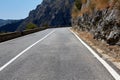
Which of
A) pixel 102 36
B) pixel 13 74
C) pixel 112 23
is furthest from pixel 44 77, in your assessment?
pixel 102 36

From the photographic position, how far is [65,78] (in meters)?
8.29

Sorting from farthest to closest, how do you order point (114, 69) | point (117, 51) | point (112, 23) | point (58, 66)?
point (112, 23) < point (117, 51) < point (58, 66) < point (114, 69)

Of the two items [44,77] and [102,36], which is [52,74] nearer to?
[44,77]

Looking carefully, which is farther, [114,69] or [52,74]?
[114,69]

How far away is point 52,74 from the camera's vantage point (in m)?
8.92

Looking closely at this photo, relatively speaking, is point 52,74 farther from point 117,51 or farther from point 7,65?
point 117,51

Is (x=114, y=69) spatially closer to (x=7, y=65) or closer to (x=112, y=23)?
(x=7, y=65)

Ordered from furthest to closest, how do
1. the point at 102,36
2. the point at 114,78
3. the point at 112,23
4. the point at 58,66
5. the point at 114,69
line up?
the point at 102,36 → the point at 112,23 → the point at 58,66 → the point at 114,69 → the point at 114,78

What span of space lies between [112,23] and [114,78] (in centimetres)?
979

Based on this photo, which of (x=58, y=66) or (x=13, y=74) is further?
(x=58, y=66)

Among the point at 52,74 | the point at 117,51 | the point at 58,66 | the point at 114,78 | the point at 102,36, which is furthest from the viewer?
the point at 102,36

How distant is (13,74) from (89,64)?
300 centimetres

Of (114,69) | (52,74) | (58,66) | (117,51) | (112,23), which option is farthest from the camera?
(112,23)

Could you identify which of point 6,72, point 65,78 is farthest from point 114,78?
point 6,72
